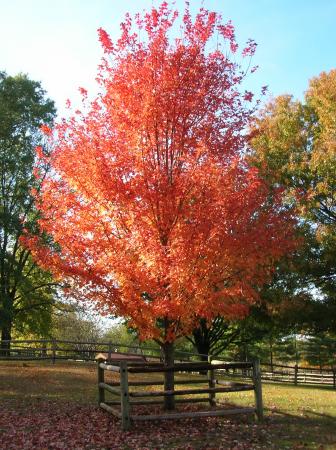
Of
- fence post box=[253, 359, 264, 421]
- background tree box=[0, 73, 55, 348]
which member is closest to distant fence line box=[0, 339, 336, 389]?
background tree box=[0, 73, 55, 348]

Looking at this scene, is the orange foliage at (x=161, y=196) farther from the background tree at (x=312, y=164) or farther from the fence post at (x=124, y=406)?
the background tree at (x=312, y=164)

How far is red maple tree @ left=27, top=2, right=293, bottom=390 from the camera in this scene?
9.70 m

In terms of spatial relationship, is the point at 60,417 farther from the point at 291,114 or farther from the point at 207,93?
the point at 291,114

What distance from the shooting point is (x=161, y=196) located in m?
10.2

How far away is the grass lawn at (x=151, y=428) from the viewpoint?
8172mm

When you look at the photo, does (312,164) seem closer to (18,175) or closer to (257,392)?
(257,392)

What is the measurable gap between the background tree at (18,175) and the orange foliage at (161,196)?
18750mm

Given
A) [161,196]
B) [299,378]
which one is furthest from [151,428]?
[299,378]

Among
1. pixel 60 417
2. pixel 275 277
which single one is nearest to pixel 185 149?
pixel 60 417

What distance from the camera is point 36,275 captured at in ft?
105

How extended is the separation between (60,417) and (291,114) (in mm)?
19607

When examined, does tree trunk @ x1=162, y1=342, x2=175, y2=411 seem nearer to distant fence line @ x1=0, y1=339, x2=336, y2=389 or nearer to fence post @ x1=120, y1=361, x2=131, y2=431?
fence post @ x1=120, y1=361, x2=131, y2=431

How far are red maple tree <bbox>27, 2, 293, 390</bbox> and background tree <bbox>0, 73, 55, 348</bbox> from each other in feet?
61.6

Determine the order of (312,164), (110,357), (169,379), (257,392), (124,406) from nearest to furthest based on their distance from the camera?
(124,406) → (257,392) → (169,379) → (312,164) → (110,357)
